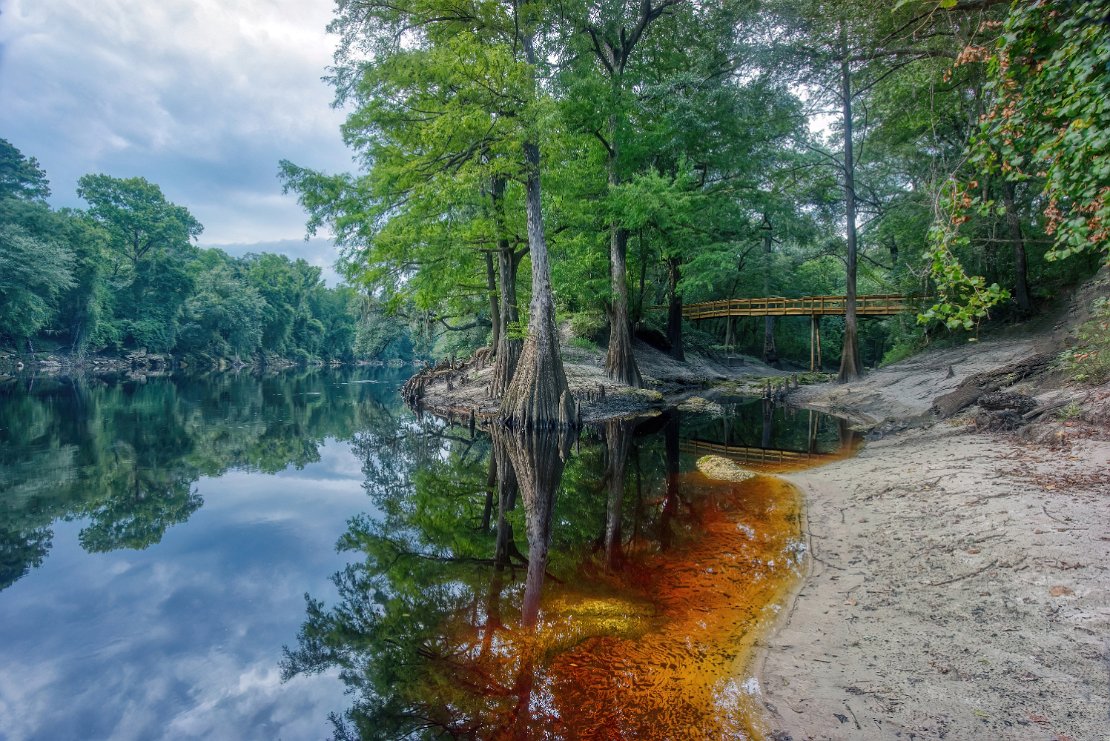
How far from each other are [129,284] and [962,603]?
57410 mm

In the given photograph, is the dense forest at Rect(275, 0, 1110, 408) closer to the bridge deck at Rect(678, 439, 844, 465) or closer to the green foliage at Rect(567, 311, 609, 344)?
the green foliage at Rect(567, 311, 609, 344)

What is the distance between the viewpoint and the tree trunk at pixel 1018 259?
49.1 ft

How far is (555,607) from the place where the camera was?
472cm

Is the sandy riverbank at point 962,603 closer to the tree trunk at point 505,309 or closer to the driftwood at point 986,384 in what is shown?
the driftwood at point 986,384

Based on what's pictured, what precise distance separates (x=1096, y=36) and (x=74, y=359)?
54038 millimetres

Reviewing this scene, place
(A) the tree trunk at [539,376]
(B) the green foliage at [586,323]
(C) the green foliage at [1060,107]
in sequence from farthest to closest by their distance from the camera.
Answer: (B) the green foliage at [586,323]
(A) the tree trunk at [539,376]
(C) the green foliage at [1060,107]

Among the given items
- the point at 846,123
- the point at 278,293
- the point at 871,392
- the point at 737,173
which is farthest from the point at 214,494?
the point at 278,293

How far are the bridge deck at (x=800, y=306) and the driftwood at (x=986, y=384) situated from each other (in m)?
11.9

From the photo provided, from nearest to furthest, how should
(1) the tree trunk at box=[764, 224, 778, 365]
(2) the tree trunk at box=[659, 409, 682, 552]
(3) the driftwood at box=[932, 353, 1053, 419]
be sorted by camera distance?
(2) the tree trunk at box=[659, 409, 682, 552] → (3) the driftwood at box=[932, 353, 1053, 419] → (1) the tree trunk at box=[764, 224, 778, 365]

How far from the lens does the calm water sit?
3.58m

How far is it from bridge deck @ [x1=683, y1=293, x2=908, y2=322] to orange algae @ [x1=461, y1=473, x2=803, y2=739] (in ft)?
69.8

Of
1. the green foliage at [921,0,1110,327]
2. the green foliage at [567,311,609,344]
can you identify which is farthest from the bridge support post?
the green foliage at [921,0,1110,327]

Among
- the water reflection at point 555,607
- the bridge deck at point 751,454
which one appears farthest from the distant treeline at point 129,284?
the water reflection at point 555,607

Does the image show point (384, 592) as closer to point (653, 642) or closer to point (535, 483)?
point (653, 642)
